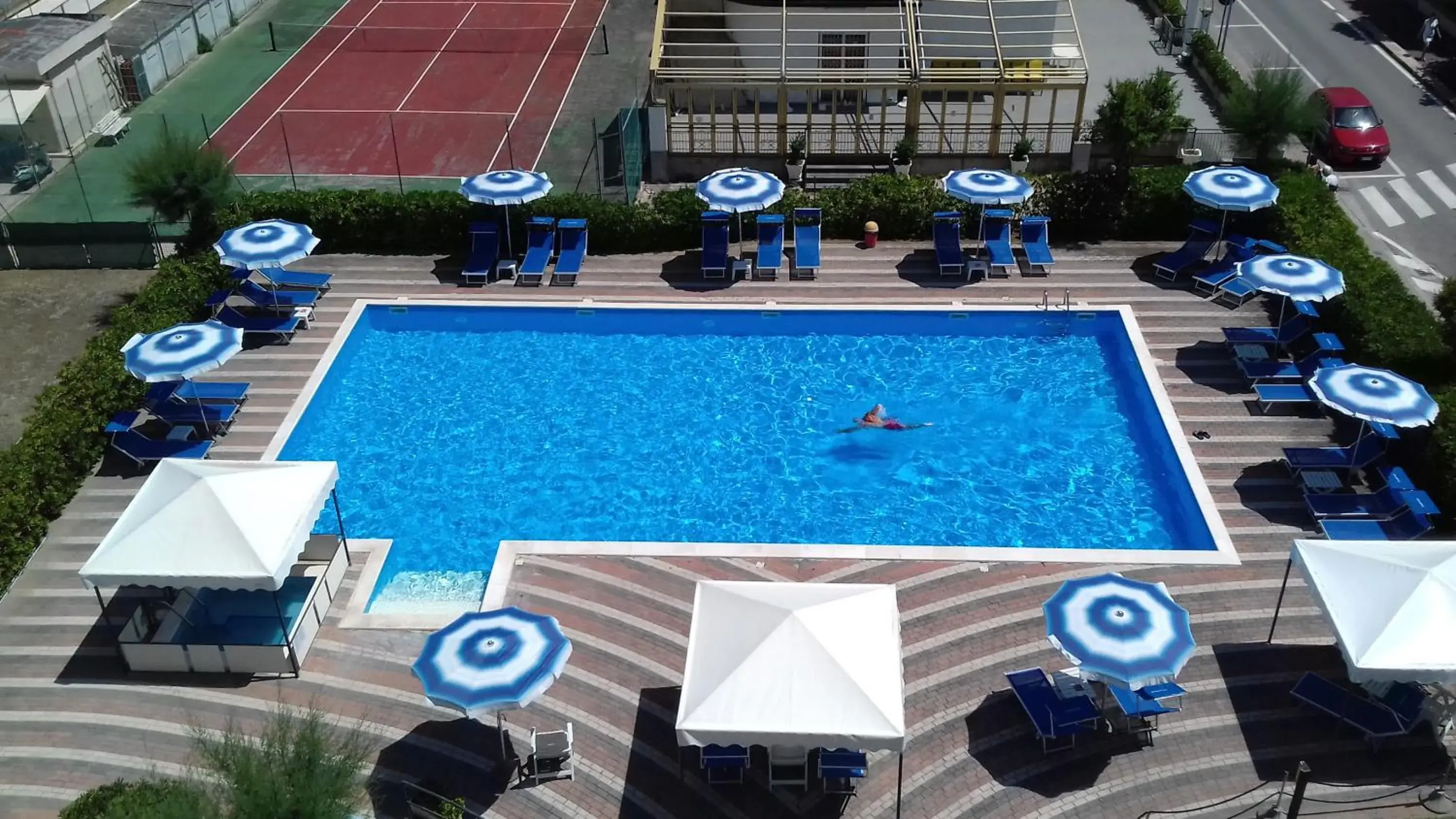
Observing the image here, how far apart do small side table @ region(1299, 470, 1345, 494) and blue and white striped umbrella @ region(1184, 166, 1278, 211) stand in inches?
275

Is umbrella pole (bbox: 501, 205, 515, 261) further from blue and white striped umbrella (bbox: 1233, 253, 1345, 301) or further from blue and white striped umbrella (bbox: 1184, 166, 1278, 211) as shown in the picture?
blue and white striped umbrella (bbox: 1233, 253, 1345, 301)

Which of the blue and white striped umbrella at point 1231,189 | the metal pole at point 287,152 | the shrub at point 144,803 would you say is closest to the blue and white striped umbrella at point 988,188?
the blue and white striped umbrella at point 1231,189

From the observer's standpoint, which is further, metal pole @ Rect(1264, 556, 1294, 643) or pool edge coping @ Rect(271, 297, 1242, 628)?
pool edge coping @ Rect(271, 297, 1242, 628)

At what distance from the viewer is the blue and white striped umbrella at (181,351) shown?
21.3 meters

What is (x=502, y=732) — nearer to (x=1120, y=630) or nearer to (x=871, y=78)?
(x=1120, y=630)

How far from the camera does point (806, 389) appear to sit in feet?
80.2

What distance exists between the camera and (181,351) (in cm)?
2164

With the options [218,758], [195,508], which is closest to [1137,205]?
[195,508]

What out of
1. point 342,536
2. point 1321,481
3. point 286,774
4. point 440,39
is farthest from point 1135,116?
point 440,39

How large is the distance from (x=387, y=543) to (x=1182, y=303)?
1704 centimetres

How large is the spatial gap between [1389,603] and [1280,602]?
1679 mm

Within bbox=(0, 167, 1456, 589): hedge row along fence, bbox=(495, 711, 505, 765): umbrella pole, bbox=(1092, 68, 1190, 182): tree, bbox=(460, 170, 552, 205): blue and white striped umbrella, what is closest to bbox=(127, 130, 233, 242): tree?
bbox=(0, 167, 1456, 589): hedge row along fence

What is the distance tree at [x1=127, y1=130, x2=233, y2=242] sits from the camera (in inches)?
1051

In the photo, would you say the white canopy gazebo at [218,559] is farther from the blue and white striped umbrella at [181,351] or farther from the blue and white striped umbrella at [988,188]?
the blue and white striped umbrella at [988,188]
